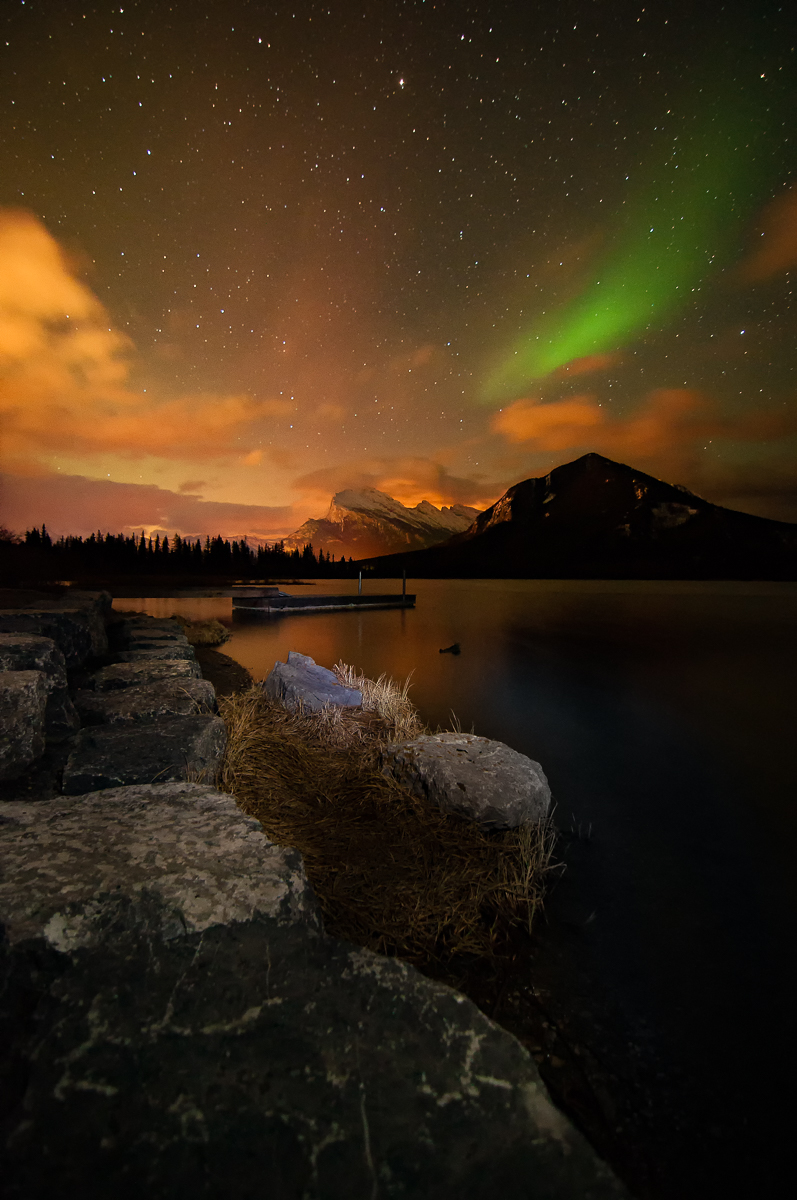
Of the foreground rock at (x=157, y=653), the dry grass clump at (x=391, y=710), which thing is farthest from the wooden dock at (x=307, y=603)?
the foreground rock at (x=157, y=653)

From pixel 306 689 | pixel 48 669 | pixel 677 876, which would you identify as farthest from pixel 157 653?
pixel 677 876

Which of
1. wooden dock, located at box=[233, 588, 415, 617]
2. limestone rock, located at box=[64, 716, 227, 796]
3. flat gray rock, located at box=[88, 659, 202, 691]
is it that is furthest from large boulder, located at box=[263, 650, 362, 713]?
wooden dock, located at box=[233, 588, 415, 617]

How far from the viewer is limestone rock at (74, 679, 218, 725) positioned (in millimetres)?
4098

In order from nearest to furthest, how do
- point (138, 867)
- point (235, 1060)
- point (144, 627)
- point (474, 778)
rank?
1. point (235, 1060)
2. point (138, 867)
3. point (474, 778)
4. point (144, 627)

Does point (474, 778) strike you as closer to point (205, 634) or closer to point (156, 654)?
point (156, 654)

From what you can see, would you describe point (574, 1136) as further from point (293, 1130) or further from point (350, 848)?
point (350, 848)

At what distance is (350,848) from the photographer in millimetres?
3834

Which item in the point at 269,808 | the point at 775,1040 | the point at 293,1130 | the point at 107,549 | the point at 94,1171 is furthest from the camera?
the point at 107,549

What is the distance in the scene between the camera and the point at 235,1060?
1.26 metres

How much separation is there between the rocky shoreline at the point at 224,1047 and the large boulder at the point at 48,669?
168 centimetres

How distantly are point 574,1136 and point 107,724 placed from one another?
155 inches

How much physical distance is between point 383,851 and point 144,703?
2.42 m

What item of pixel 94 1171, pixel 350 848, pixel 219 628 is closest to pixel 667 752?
pixel 350 848

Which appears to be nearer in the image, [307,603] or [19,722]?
[19,722]
